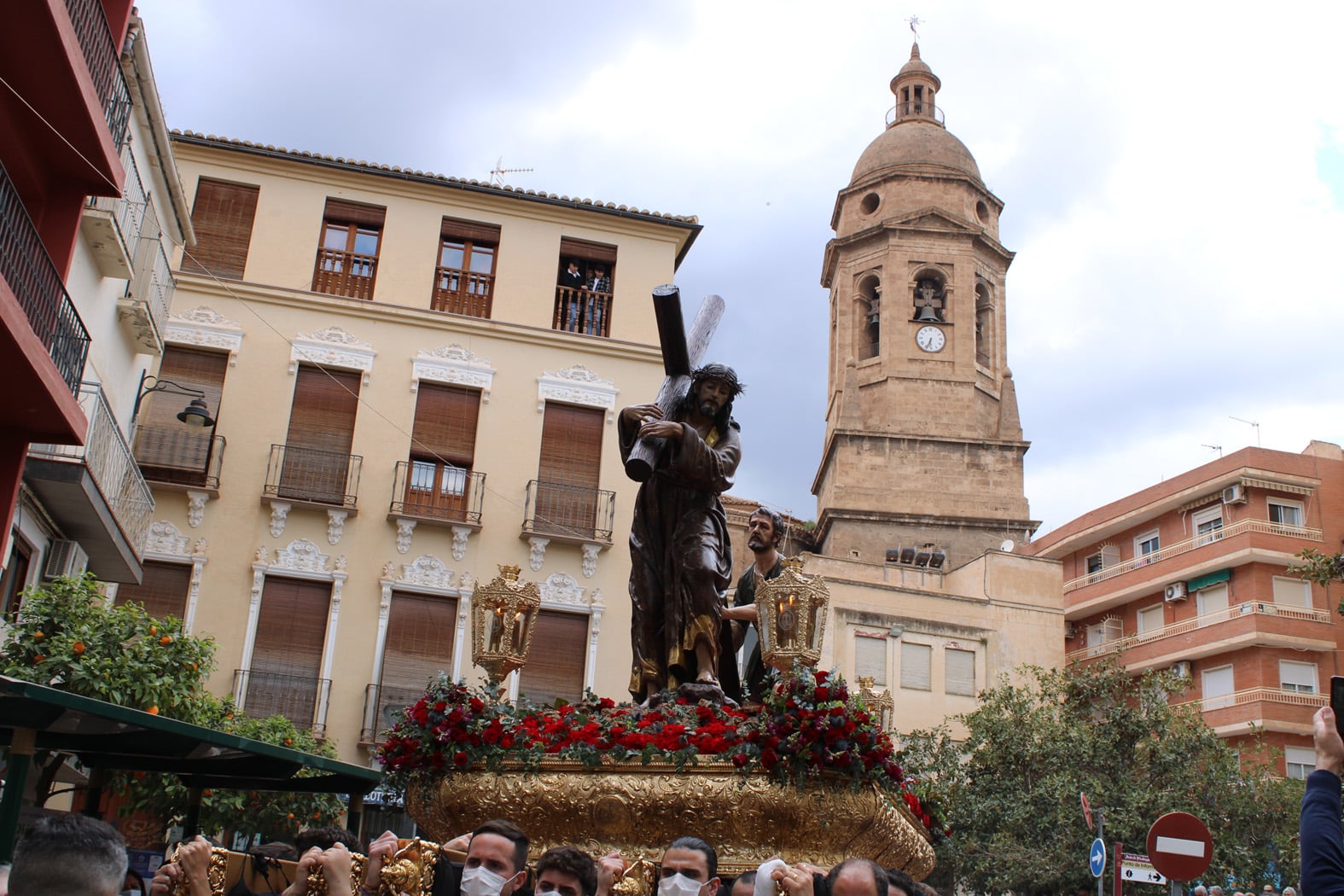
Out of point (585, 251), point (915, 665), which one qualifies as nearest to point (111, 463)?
point (585, 251)

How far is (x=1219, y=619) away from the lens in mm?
34438

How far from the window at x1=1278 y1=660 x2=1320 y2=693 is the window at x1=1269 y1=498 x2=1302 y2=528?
4.09m

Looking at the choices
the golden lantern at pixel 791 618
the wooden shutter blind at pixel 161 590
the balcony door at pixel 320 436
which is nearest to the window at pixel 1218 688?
the balcony door at pixel 320 436

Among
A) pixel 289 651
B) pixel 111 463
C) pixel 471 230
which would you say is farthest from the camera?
pixel 471 230

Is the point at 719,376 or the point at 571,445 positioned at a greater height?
the point at 571,445

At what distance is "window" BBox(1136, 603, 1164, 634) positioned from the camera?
3700cm

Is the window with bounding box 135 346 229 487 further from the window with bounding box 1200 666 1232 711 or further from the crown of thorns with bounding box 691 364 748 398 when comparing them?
the window with bounding box 1200 666 1232 711

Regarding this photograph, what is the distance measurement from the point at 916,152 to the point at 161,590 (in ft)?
111

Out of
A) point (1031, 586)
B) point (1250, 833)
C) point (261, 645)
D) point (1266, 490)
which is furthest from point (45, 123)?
point (1266, 490)

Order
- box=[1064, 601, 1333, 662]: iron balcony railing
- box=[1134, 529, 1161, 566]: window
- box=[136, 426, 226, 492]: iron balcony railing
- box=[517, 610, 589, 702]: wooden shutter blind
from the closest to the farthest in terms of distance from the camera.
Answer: box=[136, 426, 226, 492]: iron balcony railing < box=[517, 610, 589, 702]: wooden shutter blind < box=[1064, 601, 1333, 662]: iron balcony railing < box=[1134, 529, 1161, 566]: window

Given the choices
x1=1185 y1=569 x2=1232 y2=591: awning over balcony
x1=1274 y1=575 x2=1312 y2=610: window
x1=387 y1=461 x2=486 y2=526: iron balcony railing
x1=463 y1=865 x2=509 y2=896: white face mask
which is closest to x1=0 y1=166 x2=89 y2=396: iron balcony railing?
x1=387 y1=461 x2=486 y2=526: iron balcony railing

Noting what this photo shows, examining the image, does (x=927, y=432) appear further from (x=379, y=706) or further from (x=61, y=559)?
(x=61, y=559)

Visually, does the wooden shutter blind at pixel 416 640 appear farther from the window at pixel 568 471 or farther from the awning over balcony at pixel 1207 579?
the awning over balcony at pixel 1207 579

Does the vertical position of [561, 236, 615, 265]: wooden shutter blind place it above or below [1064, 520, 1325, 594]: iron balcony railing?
above
